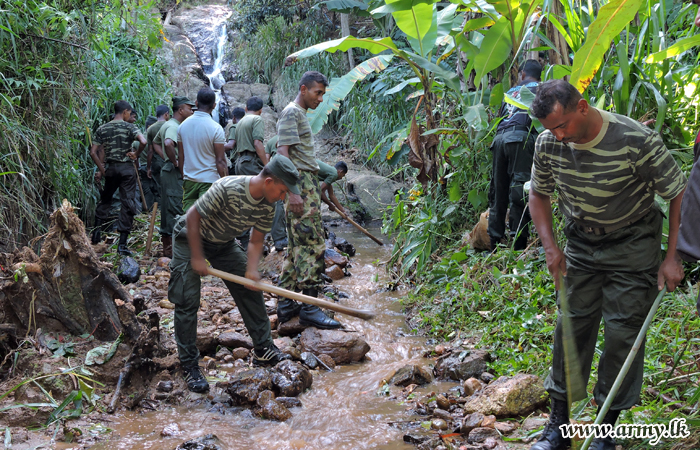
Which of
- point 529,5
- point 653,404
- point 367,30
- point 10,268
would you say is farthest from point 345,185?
point 653,404

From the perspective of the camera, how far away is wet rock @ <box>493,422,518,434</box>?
9.36 feet

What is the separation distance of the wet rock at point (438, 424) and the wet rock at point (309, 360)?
1.19 m

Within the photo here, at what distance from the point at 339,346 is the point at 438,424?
4.19 feet

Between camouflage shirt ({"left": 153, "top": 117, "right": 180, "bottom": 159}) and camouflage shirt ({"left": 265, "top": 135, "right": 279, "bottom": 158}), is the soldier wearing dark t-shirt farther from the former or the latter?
camouflage shirt ({"left": 153, "top": 117, "right": 180, "bottom": 159})

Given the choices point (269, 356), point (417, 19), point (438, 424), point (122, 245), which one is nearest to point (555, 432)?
point (438, 424)

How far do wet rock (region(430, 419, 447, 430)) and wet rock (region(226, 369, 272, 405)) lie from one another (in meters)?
1.08

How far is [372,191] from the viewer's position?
1105 cm

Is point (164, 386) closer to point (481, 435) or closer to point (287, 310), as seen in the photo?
point (287, 310)

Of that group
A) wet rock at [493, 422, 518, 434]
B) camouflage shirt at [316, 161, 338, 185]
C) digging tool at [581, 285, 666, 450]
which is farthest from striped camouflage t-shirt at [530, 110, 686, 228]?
camouflage shirt at [316, 161, 338, 185]

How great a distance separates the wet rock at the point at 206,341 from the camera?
4.16 m

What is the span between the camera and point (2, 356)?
335 centimetres

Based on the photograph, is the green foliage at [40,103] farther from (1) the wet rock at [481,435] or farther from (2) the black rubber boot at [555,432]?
(2) the black rubber boot at [555,432]

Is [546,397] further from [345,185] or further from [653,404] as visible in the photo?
[345,185]

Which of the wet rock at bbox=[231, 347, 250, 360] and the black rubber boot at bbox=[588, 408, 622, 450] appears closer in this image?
the black rubber boot at bbox=[588, 408, 622, 450]
